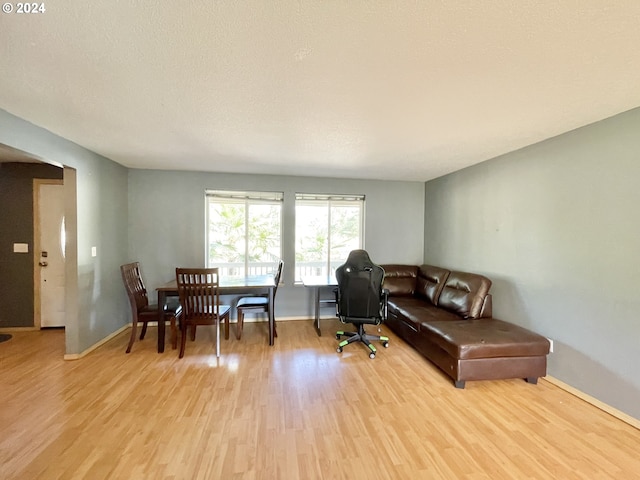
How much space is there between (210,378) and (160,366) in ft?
2.17

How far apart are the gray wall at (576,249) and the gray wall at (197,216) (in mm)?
1628

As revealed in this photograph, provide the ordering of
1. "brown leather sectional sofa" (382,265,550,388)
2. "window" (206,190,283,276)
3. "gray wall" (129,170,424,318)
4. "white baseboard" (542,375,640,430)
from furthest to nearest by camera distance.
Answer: "window" (206,190,283,276) → "gray wall" (129,170,424,318) → "brown leather sectional sofa" (382,265,550,388) → "white baseboard" (542,375,640,430)

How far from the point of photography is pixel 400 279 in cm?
429

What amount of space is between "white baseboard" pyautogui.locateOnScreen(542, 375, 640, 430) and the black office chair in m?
1.71

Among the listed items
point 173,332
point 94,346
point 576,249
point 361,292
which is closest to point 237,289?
point 173,332

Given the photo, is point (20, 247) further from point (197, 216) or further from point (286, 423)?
point (286, 423)

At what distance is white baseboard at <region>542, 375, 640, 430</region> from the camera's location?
194cm

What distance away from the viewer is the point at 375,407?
2.13 meters

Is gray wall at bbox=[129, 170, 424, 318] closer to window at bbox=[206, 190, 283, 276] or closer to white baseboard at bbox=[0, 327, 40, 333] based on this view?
window at bbox=[206, 190, 283, 276]

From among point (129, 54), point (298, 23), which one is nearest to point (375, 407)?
point (298, 23)

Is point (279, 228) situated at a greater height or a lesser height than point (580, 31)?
lesser

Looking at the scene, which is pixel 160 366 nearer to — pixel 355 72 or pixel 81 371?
pixel 81 371

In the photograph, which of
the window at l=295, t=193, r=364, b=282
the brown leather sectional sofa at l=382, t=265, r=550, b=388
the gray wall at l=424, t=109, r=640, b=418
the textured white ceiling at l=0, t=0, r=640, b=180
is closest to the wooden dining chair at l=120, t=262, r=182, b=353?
the textured white ceiling at l=0, t=0, r=640, b=180

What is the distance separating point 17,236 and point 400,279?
562cm
